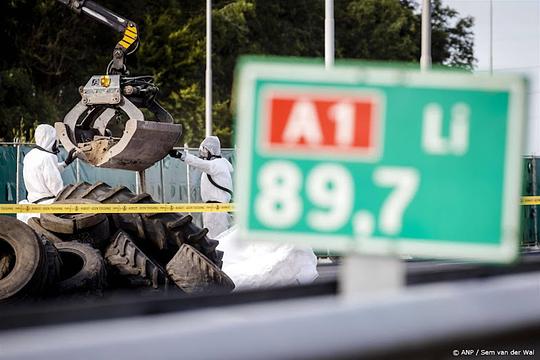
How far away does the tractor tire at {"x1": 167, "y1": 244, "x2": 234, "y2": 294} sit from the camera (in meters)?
13.8

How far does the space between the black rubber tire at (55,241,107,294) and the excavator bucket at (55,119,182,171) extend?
12.8ft

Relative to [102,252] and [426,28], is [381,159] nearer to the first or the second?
[102,252]

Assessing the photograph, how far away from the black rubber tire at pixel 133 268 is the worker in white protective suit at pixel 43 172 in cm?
270

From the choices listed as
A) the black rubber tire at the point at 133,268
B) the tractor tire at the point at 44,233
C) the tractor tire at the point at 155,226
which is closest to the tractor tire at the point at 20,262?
the tractor tire at the point at 44,233

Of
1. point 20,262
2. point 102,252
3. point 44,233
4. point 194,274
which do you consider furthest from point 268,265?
point 20,262

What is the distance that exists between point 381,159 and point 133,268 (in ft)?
37.4

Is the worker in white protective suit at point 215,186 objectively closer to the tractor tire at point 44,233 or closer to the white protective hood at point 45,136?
the white protective hood at point 45,136

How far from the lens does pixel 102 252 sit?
13844mm

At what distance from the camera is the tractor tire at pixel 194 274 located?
13.8 m

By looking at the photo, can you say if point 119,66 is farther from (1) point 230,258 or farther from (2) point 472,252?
(2) point 472,252

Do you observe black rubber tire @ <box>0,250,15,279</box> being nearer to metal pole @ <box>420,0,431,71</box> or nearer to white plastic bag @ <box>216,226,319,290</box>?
white plastic bag @ <box>216,226,319,290</box>

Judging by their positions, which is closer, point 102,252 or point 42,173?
point 102,252

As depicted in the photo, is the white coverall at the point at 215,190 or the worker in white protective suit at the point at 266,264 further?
the white coverall at the point at 215,190

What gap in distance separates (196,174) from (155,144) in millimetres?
9443
